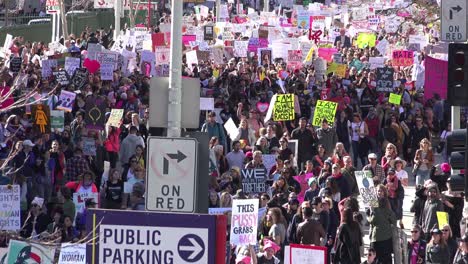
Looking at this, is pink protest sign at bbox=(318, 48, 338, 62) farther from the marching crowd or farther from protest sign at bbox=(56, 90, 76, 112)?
protest sign at bbox=(56, 90, 76, 112)

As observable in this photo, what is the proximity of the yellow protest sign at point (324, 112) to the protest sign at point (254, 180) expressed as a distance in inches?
201

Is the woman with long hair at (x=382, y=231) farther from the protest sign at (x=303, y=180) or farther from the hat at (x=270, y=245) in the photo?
the protest sign at (x=303, y=180)

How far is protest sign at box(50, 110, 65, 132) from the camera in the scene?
25.9 meters

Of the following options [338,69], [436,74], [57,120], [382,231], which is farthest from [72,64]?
[382,231]

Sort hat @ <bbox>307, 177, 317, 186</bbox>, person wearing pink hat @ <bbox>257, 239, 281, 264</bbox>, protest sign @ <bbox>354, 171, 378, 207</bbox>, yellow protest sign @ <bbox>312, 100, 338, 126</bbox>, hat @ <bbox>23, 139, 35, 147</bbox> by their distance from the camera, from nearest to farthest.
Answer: person wearing pink hat @ <bbox>257, 239, 281, 264</bbox> → protest sign @ <bbox>354, 171, 378, 207</bbox> → hat @ <bbox>307, 177, 317, 186</bbox> → hat @ <bbox>23, 139, 35, 147</bbox> → yellow protest sign @ <bbox>312, 100, 338, 126</bbox>

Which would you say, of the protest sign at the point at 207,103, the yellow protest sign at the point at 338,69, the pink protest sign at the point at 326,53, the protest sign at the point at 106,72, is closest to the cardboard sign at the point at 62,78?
the protest sign at the point at 106,72

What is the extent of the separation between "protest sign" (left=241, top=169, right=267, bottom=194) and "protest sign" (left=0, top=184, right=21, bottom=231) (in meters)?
3.49

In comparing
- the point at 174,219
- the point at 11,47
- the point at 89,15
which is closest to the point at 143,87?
the point at 11,47

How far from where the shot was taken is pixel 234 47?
42500 mm

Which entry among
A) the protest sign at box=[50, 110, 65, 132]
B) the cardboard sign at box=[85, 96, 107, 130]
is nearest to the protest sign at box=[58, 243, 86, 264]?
the protest sign at box=[50, 110, 65, 132]

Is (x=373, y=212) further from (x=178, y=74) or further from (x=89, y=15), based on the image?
(x=89, y=15)

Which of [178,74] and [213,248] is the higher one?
[178,74]

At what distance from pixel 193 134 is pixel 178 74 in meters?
0.73

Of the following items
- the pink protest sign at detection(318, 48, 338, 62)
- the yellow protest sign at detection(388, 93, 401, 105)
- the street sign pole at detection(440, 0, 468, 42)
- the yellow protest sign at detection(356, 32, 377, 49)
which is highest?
the street sign pole at detection(440, 0, 468, 42)
